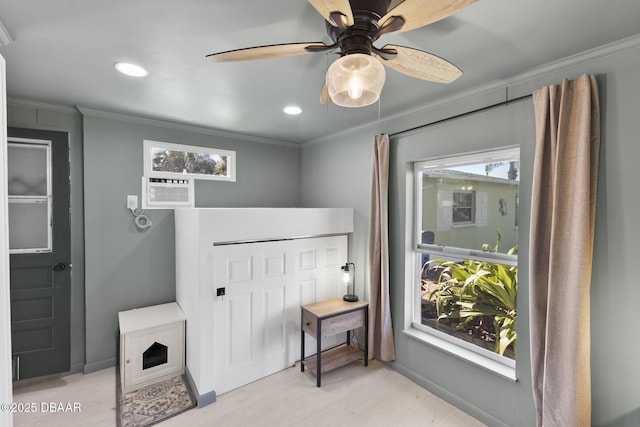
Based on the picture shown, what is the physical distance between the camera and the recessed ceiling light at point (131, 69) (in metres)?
1.74

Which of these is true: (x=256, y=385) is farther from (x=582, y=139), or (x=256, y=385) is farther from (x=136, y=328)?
(x=582, y=139)

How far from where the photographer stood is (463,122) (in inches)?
85.9

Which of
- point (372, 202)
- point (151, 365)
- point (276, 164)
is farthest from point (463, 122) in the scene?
point (151, 365)

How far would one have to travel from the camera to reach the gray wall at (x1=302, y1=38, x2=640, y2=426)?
58.9 inches

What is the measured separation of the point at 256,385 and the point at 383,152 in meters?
2.38

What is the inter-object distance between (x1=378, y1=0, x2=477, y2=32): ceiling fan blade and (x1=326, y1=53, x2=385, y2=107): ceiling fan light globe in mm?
153

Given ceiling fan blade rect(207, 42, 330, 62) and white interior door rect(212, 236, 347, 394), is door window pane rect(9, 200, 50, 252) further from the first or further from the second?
ceiling fan blade rect(207, 42, 330, 62)

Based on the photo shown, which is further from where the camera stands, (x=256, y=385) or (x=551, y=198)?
(x=256, y=385)

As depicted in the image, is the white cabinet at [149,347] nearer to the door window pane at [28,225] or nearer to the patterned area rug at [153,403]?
the patterned area rug at [153,403]

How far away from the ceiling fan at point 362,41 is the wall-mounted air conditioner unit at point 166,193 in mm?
2193

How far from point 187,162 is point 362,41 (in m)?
2.62

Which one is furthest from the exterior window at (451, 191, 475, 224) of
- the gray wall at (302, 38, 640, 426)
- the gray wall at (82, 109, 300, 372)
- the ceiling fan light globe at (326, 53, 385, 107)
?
the gray wall at (82, 109, 300, 372)

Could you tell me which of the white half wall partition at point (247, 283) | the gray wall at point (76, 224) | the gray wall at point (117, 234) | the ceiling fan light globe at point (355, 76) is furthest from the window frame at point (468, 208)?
the gray wall at point (76, 224)

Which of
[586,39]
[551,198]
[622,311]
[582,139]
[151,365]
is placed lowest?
[151,365]
